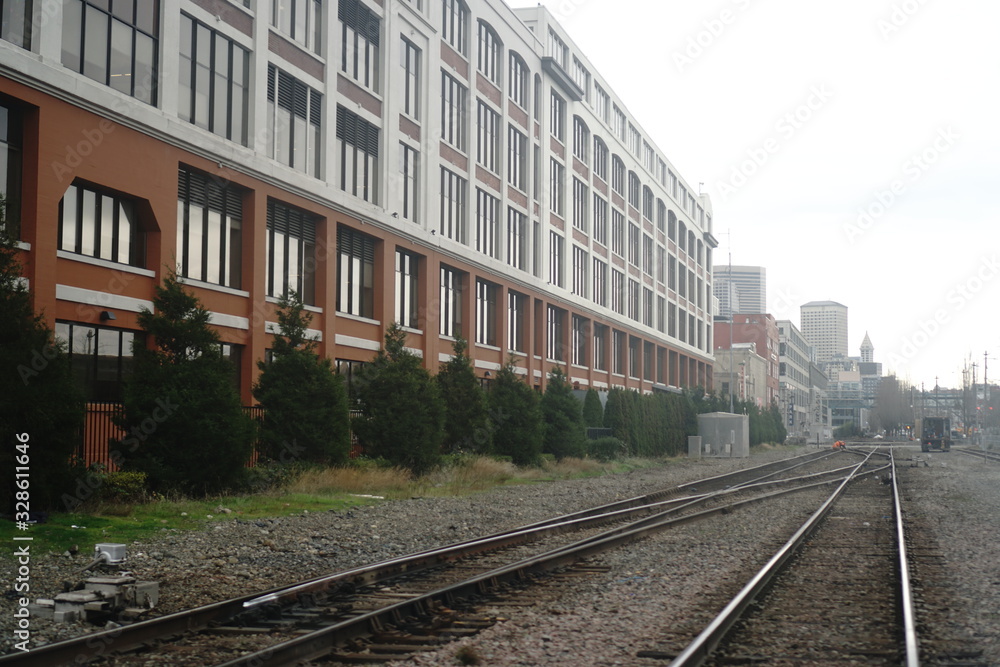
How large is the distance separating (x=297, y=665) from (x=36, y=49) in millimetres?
18829

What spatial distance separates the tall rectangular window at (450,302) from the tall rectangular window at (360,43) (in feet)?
29.5

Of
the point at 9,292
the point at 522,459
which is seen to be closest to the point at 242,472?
the point at 9,292

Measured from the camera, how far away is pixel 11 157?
21.3 meters

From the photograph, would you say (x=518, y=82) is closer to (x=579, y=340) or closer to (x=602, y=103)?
(x=579, y=340)

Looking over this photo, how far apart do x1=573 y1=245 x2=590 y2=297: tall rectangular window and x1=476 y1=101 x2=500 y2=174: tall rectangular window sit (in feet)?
40.0

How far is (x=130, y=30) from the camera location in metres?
24.7

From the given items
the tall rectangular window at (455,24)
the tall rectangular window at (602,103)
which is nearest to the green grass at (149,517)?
the tall rectangular window at (455,24)

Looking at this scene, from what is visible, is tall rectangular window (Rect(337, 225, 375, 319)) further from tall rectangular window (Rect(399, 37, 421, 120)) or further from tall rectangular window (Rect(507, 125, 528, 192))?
tall rectangular window (Rect(507, 125, 528, 192))

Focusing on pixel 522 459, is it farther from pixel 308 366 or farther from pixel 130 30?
pixel 130 30

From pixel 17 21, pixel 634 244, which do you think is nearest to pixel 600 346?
pixel 634 244

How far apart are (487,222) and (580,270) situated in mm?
14243

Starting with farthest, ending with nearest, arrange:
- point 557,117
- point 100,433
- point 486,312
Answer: point 557,117
point 486,312
point 100,433

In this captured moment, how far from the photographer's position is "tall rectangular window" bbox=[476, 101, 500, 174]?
45719 millimetres

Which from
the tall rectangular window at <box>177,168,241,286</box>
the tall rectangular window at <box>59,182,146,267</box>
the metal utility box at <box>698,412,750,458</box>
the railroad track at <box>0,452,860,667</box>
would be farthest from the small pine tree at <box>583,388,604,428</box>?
the railroad track at <box>0,452,860,667</box>
